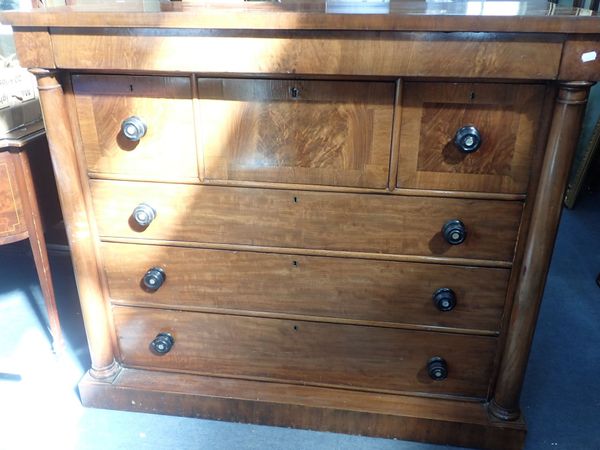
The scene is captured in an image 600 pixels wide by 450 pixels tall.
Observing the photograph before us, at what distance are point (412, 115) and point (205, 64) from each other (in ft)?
1.47

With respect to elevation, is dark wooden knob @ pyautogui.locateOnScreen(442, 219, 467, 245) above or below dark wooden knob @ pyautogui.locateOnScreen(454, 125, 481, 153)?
below

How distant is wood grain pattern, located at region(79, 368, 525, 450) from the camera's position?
144 cm

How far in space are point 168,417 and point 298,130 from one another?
0.92 meters

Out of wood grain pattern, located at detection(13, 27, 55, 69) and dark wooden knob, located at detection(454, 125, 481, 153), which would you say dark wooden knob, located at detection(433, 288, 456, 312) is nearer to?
dark wooden knob, located at detection(454, 125, 481, 153)

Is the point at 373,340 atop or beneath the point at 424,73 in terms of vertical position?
beneath

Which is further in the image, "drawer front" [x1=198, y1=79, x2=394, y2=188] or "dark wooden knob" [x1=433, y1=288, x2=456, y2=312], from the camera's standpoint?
"dark wooden knob" [x1=433, y1=288, x2=456, y2=312]

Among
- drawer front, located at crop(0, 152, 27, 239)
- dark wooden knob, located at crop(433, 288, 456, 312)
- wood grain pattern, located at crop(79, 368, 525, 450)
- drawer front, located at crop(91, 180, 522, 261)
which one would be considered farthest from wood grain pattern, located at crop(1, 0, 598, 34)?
wood grain pattern, located at crop(79, 368, 525, 450)

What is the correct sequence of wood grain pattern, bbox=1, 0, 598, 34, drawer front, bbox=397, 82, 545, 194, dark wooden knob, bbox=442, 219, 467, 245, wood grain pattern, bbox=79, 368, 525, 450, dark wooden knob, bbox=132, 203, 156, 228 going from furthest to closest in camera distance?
wood grain pattern, bbox=79, 368, 525, 450, dark wooden knob, bbox=132, 203, 156, 228, dark wooden knob, bbox=442, 219, 467, 245, drawer front, bbox=397, 82, 545, 194, wood grain pattern, bbox=1, 0, 598, 34

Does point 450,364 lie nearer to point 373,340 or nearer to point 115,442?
point 373,340

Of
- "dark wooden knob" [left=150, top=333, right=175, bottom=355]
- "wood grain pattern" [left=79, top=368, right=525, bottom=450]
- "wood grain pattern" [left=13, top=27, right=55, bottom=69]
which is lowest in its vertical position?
"wood grain pattern" [left=79, top=368, right=525, bottom=450]

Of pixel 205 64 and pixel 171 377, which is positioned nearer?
pixel 205 64

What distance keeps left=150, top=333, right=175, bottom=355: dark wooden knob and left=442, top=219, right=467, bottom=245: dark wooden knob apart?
789mm

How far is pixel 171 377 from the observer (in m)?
1.56

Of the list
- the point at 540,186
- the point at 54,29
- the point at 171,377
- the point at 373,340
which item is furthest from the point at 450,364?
the point at 54,29
